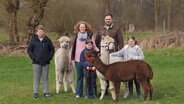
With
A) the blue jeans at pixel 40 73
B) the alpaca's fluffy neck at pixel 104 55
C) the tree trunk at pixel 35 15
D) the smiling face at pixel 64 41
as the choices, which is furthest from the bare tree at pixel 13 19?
the alpaca's fluffy neck at pixel 104 55

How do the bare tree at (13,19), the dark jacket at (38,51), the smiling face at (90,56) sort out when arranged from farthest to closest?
the bare tree at (13,19) → the dark jacket at (38,51) → the smiling face at (90,56)

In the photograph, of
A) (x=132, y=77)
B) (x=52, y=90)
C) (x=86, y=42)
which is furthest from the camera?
(x=52, y=90)

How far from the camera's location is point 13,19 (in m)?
28.1

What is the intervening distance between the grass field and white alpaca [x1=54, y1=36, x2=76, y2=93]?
327 millimetres

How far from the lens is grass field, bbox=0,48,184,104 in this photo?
1005 centimetres

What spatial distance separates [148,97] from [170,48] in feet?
43.8

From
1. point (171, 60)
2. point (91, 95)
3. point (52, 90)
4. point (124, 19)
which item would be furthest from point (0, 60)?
point (124, 19)

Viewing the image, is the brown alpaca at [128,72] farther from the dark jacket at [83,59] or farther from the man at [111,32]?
the man at [111,32]

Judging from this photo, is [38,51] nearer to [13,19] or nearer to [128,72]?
[128,72]

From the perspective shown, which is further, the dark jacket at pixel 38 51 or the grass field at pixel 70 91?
the dark jacket at pixel 38 51

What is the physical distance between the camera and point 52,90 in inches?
472

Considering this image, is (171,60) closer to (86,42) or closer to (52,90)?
(52,90)

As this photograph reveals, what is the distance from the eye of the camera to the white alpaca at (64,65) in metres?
11.0

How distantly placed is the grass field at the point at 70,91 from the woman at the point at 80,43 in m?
0.46
